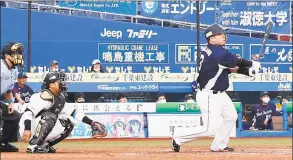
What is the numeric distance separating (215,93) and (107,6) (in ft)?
34.6

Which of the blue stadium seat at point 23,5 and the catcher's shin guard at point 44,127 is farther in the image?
the blue stadium seat at point 23,5

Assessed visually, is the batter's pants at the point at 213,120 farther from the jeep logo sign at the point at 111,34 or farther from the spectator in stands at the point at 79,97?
the jeep logo sign at the point at 111,34

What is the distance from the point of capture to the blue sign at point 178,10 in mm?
19578

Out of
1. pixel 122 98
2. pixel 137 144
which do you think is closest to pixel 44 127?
pixel 137 144

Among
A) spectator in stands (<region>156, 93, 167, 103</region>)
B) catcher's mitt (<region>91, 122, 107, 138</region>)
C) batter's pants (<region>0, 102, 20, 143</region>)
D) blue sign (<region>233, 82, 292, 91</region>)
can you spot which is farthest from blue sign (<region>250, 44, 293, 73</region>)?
catcher's mitt (<region>91, 122, 107, 138</region>)

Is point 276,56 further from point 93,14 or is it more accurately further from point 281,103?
point 93,14

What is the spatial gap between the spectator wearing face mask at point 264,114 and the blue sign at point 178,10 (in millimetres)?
3376

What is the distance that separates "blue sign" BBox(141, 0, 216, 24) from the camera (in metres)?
19.6

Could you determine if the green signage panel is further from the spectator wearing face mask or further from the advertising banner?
the spectator wearing face mask

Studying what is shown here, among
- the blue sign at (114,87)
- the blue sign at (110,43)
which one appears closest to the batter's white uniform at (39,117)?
the blue sign at (114,87)

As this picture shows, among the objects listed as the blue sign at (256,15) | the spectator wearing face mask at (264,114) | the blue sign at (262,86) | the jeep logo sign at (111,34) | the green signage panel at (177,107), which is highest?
the blue sign at (256,15)

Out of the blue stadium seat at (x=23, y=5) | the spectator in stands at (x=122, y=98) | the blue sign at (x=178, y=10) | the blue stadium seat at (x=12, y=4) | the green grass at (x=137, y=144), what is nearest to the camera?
the green grass at (x=137, y=144)

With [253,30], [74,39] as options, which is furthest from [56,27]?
[253,30]

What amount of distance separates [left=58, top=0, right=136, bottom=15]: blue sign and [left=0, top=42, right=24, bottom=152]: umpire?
9.85m
